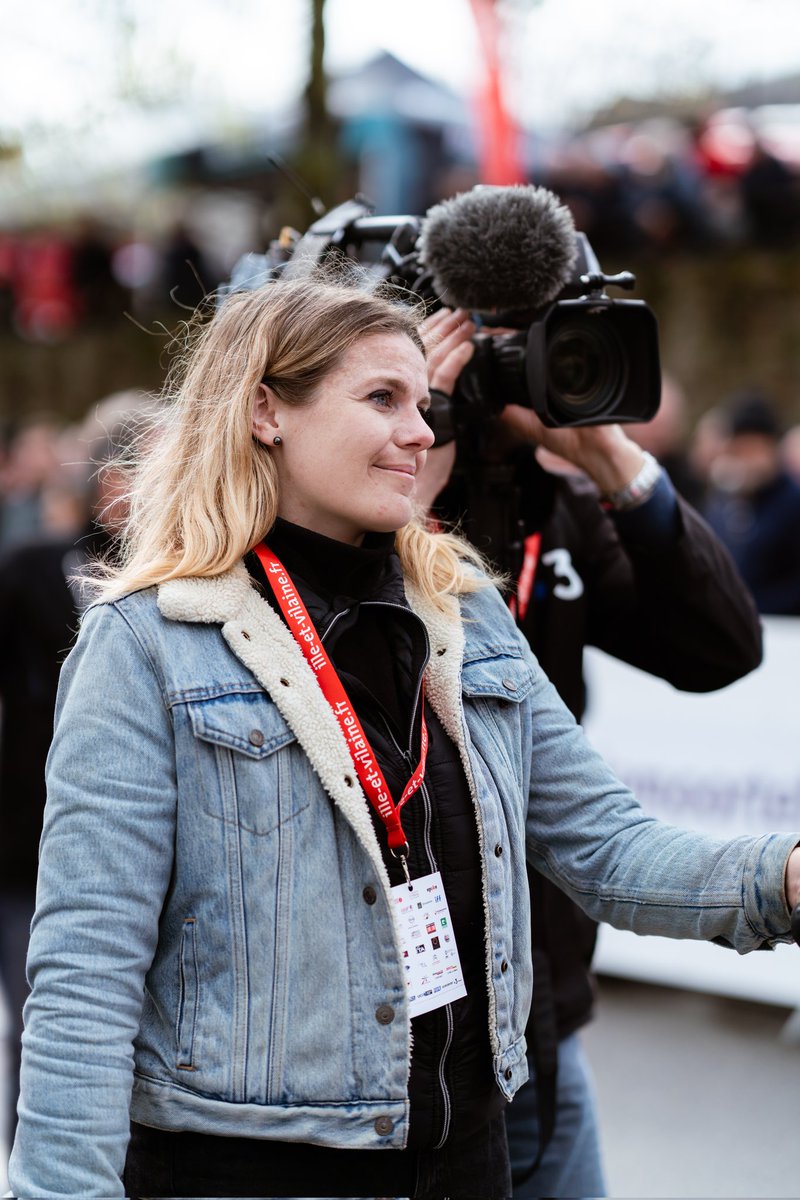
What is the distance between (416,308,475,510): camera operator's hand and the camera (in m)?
2.32

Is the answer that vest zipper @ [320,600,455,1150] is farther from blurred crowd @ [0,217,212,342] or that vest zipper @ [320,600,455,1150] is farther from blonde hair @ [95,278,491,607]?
blurred crowd @ [0,217,212,342]

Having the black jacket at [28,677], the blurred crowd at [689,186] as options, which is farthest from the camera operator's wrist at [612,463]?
the blurred crowd at [689,186]

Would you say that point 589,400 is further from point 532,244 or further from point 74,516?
point 74,516

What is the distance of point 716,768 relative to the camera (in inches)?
202

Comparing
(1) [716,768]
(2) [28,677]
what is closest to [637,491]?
(2) [28,677]

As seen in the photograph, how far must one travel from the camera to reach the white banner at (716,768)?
16.4 ft

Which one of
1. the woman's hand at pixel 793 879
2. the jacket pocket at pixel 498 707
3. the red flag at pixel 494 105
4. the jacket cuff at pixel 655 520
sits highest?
the red flag at pixel 494 105

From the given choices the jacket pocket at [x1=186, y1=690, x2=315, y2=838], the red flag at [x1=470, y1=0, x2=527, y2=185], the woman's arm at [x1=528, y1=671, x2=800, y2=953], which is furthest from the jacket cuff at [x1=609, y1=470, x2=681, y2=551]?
the red flag at [x1=470, y1=0, x2=527, y2=185]

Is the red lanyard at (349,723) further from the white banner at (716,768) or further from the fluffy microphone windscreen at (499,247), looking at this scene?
the white banner at (716,768)

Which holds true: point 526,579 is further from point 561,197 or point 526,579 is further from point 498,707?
point 561,197

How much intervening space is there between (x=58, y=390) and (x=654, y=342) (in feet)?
44.9

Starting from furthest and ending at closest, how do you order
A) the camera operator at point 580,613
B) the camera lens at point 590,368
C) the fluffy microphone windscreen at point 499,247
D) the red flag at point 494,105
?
1. the red flag at point 494,105
2. the camera operator at point 580,613
3. the camera lens at point 590,368
4. the fluffy microphone windscreen at point 499,247

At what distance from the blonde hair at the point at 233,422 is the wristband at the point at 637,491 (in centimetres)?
67

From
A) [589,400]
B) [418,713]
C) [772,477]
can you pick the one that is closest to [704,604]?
[589,400]
